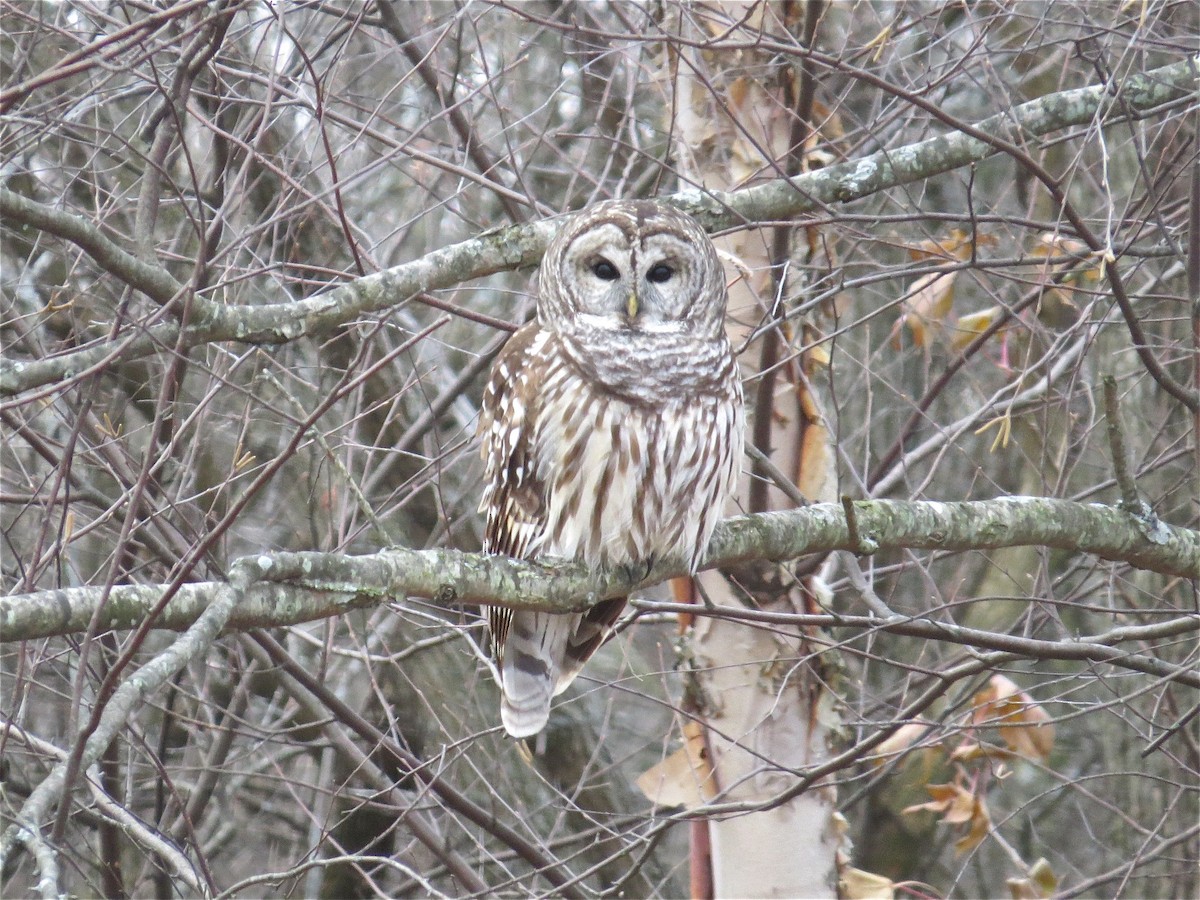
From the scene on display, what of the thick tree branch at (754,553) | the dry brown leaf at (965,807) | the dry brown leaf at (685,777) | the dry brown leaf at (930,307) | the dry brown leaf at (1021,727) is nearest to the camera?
the thick tree branch at (754,553)

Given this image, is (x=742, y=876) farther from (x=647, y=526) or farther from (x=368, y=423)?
(x=368, y=423)

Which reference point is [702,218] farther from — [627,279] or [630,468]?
[630,468]

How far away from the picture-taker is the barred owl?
371 centimetres

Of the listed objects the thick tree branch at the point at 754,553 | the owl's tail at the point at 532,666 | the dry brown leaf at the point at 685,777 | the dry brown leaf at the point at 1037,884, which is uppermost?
the thick tree branch at the point at 754,553

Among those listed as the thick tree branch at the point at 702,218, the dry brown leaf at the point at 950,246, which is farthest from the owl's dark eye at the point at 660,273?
the dry brown leaf at the point at 950,246

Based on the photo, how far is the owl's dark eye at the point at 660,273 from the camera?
13.1 ft

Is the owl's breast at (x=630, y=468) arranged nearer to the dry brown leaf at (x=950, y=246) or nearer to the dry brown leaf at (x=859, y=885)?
the dry brown leaf at (x=950, y=246)

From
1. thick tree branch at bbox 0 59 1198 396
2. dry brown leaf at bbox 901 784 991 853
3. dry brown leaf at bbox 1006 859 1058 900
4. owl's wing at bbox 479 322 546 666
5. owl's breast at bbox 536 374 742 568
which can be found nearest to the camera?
thick tree branch at bbox 0 59 1198 396

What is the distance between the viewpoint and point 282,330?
3.07 metres

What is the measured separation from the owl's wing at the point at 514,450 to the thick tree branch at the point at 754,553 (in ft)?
1.31

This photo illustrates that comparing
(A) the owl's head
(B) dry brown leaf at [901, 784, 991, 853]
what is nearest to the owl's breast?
(A) the owl's head

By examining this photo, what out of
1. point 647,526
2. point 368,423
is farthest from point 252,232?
point 368,423

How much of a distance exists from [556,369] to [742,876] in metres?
1.88

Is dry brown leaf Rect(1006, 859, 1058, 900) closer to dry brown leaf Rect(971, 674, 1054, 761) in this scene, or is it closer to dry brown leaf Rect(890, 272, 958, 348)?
dry brown leaf Rect(971, 674, 1054, 761)
